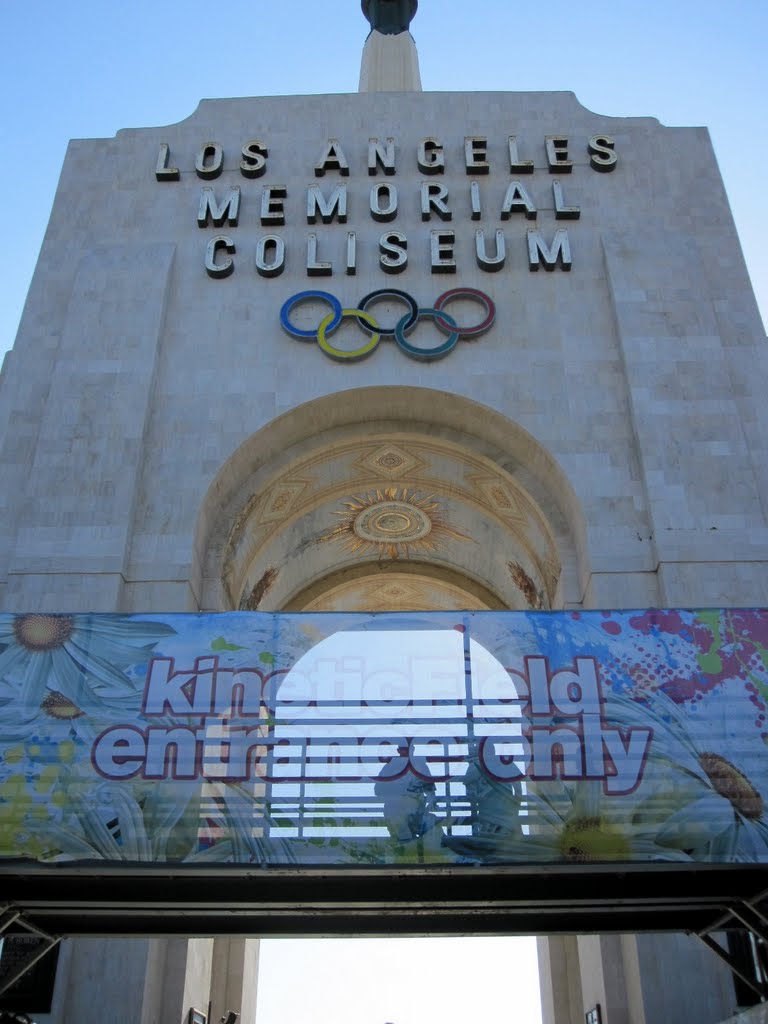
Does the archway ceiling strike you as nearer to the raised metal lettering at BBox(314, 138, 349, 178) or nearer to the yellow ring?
the yellow ring

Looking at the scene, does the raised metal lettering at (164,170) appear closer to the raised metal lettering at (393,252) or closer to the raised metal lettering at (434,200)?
Answer: the raised metal lettering at (393,252)

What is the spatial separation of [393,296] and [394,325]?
636 mm

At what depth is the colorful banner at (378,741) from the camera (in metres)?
8.80

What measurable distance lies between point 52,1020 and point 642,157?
18.5 m

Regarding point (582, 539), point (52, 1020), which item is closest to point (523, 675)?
point (582, 539)

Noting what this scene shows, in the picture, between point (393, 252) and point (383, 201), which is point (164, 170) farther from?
point (393, 252)

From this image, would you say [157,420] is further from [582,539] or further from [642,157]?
[642,157]

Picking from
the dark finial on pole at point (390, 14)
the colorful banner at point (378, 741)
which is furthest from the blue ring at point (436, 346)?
the dark finial on pole at point (390, 14)

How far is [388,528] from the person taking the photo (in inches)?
835

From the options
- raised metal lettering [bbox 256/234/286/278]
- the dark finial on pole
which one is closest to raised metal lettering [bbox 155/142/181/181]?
raised metal lettering [bbox 256/234/286/278]

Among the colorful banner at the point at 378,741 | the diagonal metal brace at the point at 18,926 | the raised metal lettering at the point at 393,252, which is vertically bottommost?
the diagonal metal brace at the point at 18,926

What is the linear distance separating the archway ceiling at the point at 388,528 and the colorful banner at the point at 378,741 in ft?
21.8

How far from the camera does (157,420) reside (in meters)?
17.4

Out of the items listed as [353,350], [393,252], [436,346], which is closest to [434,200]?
[393,252]
